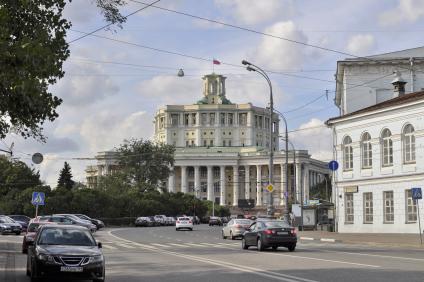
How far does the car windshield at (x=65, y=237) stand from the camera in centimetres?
1611

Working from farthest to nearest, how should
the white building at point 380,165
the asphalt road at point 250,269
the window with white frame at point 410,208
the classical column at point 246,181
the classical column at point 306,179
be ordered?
the classical column at point 246,181, the classical column at point 306,179, the white building at point 380,165, the window with white frame at point 410,208, the asphalt road at point 250,269

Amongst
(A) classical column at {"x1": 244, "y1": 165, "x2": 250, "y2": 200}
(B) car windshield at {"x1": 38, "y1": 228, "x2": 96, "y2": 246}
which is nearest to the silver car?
(B) car windshield at {"x1": 38, "y1": 228, "x2": 96, "y2": 246}

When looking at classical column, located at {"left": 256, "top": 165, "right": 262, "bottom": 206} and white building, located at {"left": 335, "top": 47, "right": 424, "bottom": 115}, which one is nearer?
white building, located at {"left": 335, "top": 47, "right": 424, "bottom": 115}

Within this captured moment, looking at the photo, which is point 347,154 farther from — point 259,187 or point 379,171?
point 259,187

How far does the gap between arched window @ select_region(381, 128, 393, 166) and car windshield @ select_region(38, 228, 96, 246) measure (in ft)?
112

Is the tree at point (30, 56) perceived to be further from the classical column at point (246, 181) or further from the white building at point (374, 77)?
the classical column at point (246, 181)

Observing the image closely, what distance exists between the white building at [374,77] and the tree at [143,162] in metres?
57.6

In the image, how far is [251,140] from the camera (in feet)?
650

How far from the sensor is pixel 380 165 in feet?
156

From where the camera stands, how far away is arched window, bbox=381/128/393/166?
154 ft

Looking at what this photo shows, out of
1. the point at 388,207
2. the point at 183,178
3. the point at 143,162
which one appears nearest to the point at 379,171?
the point at 388,207

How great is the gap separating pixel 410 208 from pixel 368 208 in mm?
4836

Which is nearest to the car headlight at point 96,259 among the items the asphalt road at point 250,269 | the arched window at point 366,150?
the asphalt road at point 250,269

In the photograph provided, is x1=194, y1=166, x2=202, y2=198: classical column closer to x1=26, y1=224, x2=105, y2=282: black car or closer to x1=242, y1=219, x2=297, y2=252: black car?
x1=242, y1=219, x2=297, y2=252: black car
